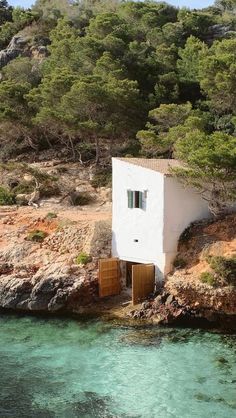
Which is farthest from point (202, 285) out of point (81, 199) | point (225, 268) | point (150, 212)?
point (81, 199)

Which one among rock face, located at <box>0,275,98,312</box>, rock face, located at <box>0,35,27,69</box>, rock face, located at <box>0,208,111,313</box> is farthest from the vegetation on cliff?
rock face, located at <box>0,275,98,312</box>

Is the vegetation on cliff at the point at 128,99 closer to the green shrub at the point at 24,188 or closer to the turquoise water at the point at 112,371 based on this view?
the green shrub at the point at 24,188

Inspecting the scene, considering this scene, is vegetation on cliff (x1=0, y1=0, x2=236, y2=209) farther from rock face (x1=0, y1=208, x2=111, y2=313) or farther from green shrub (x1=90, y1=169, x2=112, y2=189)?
rock face (x1=0, y1=208, x2=111, y2=313)

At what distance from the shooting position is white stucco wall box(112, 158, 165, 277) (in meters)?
24.7

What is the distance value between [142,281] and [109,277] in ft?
6.10

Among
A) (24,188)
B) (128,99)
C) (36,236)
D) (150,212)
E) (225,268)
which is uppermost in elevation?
(128,99)

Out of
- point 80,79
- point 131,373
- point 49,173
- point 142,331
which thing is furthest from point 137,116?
point 131,373

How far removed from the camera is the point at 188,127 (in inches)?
1356

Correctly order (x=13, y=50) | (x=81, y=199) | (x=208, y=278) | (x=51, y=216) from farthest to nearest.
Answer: (x=13, y=50) < (x=81, y=199) < (x=51, y=216) < (x=208, y=278)

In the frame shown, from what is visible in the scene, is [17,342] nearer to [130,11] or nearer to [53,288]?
[53,288]

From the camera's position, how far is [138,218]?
25438 mm

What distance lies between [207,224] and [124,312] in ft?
19.5

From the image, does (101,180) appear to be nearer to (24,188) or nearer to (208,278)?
(24,188)

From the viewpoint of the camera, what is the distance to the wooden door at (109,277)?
25.0 meters
